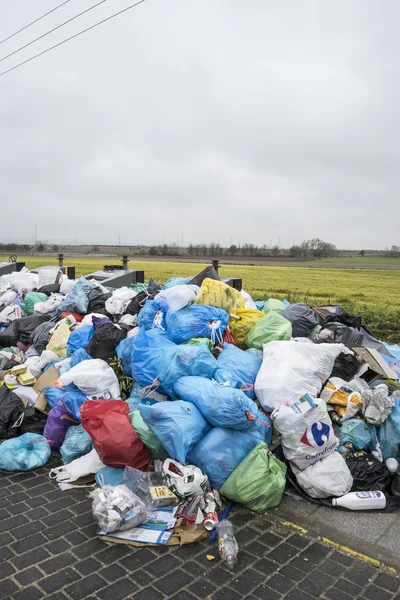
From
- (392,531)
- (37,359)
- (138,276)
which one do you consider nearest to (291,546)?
(392,531)

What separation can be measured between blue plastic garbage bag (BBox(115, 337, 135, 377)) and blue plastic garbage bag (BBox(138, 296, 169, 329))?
415mm

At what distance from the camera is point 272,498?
124 inches

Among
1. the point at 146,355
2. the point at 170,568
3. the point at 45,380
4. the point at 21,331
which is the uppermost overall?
the point at 146,355

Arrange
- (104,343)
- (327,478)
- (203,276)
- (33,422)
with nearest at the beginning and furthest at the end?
(327,478), (33,422), (104,343), (203,276)

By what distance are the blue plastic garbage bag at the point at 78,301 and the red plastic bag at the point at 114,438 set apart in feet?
→ 9.99

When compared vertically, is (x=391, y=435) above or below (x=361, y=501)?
above

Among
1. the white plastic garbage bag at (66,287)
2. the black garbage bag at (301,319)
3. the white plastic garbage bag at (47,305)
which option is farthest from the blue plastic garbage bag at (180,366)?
the white plastic garbage bag at (66,287)

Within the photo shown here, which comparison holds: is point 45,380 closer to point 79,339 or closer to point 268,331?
point 79,339

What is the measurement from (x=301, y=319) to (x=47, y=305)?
398 centimetres

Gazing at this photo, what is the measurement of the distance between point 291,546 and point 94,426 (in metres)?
1.60

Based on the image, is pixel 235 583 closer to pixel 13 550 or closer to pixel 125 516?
pixel 125 516

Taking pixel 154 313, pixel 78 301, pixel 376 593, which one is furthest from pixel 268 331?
pixel 78 301

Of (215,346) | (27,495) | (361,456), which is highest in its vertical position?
(215,346)

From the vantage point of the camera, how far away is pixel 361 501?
315cm
